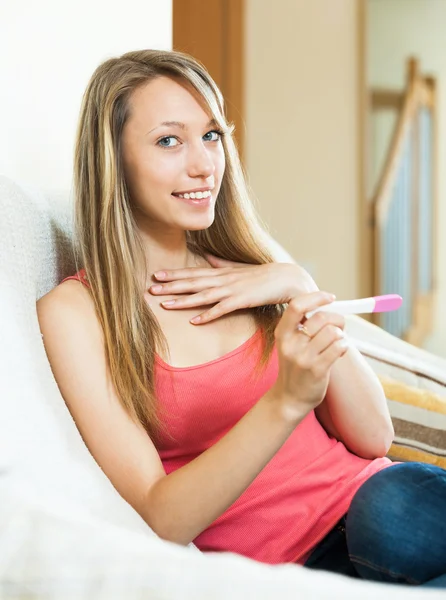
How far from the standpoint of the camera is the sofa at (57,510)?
1.58ft

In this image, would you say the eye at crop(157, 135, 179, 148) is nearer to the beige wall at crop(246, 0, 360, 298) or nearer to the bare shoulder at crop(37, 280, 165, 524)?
the bare shoulder at crop(37, 280, 165, 524)

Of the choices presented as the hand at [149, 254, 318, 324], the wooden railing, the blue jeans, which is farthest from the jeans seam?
the wooden railing

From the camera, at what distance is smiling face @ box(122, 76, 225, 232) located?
3.59 feet

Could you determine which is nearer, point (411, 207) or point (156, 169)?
point (156, 169)

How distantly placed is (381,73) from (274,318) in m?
3.87

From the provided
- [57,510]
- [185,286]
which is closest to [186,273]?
[185,286]

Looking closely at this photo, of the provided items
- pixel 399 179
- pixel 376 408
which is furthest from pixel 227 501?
pixel 399 179

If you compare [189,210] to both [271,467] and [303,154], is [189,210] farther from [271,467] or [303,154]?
[303,154]

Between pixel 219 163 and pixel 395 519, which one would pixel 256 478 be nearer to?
pixel 395 519

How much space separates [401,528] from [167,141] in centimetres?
56

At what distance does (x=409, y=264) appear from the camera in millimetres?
4840

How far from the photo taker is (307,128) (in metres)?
3.62

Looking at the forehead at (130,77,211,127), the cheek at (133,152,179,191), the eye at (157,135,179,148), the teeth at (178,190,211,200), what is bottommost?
the teeth at (178,190,211,200)

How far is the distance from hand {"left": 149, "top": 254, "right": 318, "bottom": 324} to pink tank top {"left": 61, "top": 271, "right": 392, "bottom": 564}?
61 mm
